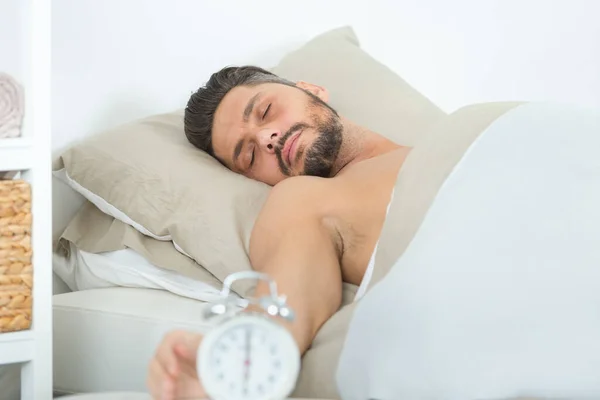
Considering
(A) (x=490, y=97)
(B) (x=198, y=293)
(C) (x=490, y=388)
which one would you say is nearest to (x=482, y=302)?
→ (C) (x=490, y=388)

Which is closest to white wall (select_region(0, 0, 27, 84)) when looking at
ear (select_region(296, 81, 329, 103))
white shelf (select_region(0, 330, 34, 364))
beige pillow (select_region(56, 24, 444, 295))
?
beige pillow (select_region(56, 24, 444, 295))

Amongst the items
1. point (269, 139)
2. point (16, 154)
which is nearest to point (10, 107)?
point (16, 154)

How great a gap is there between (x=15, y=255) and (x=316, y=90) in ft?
2.78

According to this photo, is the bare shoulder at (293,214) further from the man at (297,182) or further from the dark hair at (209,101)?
the dark hair at (209,101)

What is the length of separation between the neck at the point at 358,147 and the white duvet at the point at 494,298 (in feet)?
2.14

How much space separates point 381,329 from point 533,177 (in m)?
0.30

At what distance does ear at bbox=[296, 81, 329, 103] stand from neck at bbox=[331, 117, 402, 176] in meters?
0.12

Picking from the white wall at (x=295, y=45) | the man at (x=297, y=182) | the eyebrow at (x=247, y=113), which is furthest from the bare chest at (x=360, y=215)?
the white wall at (x=295, y=45)

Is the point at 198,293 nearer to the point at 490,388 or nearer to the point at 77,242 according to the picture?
the point at 77,242

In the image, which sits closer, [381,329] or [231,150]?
[381,329]

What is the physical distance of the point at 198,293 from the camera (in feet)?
5.70

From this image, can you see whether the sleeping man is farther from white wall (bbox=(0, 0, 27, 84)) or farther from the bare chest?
white wall (bbox=(0, 0, 27, 84))

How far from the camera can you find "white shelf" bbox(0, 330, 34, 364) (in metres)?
1.47

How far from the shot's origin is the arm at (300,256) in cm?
144
